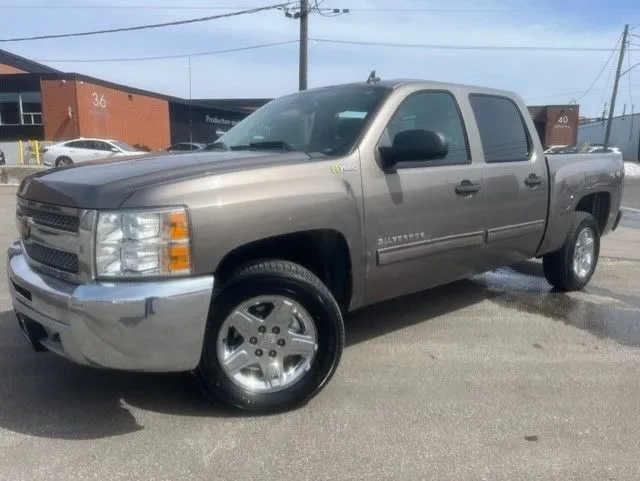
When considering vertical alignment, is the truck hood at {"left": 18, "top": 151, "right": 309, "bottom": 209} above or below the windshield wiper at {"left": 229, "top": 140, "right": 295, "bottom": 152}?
below

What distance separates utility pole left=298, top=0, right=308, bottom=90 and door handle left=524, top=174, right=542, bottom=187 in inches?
707

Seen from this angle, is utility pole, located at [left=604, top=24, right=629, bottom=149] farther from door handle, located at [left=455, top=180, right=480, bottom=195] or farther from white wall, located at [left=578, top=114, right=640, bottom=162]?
door handle, located at [left=455, top=180, right=480, bottom=195]

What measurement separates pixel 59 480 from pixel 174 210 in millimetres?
1277

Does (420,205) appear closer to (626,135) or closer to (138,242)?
(138,242)

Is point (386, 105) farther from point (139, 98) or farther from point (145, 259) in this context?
point (139, 98)

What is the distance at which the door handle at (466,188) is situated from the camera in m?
4.23

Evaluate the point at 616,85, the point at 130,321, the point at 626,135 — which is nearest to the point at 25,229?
the point at 130,321

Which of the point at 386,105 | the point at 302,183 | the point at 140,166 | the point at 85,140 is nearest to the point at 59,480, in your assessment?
the point at 140,166

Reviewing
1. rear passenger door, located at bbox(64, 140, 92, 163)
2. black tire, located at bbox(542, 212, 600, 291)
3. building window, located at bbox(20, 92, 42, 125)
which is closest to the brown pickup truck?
black tire, located at bbox(542, 212, 600, 291)

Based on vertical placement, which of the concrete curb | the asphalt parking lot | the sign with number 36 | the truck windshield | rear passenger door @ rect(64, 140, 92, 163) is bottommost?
the concrete curb

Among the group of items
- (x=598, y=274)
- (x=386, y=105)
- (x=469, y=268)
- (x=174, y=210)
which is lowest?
(x=598, y=274)

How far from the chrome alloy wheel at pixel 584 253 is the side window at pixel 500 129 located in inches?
48.9

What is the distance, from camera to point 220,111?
127 feet

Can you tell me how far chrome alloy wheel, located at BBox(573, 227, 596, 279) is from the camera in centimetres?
580
